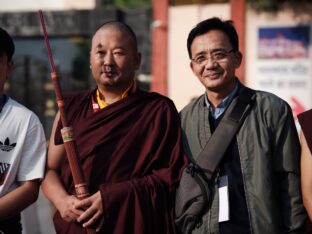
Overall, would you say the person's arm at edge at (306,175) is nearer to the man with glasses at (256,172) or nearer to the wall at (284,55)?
the man with glasses at (256,172)

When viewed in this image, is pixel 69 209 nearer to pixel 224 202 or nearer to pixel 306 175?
pixel 224 202

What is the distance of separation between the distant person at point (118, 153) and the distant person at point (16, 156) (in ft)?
0.28

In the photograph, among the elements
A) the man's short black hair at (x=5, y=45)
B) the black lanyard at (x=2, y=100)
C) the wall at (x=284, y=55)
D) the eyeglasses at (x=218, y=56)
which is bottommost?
the wall at (x=284, y=55)

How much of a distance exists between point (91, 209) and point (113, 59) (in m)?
0.67

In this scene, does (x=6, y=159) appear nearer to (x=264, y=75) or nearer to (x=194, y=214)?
(x=194, y=214)

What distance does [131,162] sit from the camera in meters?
2.58

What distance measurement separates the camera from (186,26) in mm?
10188

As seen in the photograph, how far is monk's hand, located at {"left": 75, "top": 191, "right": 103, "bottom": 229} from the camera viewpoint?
2.45 metres

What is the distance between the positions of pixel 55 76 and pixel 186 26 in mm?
7816

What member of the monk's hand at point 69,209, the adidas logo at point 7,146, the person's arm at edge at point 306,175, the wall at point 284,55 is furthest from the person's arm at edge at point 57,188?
the wall at point 284,55

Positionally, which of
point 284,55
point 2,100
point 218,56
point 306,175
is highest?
point 218,56

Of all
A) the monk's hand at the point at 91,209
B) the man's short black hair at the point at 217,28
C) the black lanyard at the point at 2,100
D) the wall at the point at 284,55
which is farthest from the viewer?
the wall at the point at 284,55

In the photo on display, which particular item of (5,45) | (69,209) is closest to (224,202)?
(69,209)

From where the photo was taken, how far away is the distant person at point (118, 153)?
8.27ft
